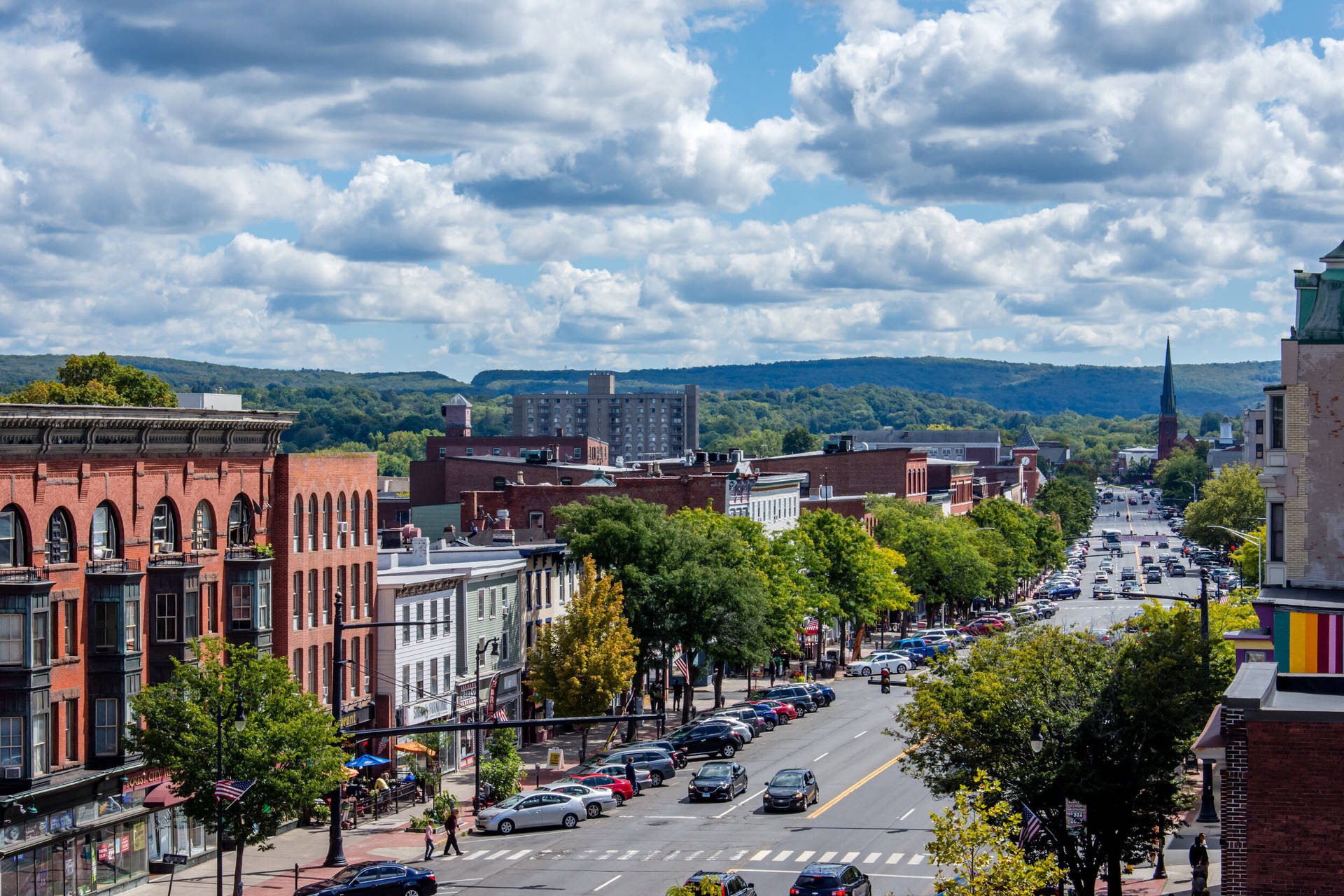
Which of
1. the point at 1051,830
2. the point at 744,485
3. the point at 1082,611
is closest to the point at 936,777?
the point at 1051,830

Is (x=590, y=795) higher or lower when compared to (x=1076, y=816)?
lower

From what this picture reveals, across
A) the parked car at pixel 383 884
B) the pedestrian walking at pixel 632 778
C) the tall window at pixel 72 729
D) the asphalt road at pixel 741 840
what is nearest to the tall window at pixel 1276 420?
the asphalt road at pixel 741 840

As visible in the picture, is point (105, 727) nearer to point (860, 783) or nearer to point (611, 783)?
point (611, 783)

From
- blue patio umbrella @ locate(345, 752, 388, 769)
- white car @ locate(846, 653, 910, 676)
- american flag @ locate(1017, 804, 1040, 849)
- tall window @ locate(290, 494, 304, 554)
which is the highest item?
tall window @ locate(290, 494, 304, 554)

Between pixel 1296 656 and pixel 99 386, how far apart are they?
72.1 meters

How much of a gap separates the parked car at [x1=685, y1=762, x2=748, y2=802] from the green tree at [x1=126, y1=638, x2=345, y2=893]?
16.9 m

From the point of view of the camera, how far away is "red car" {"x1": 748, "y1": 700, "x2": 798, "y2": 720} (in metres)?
80.5

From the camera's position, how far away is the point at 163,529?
52750mm

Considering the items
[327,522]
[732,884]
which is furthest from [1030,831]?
[327,522]

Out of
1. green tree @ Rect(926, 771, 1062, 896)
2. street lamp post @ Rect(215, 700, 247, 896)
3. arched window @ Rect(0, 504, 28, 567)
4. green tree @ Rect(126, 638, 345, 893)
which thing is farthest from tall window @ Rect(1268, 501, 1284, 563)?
arched window @ Rect(0, 504, 28, 567)

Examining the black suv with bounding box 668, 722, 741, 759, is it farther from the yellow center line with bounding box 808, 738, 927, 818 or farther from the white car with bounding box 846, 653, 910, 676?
the white car with bounding box 846, 653, 910, 676

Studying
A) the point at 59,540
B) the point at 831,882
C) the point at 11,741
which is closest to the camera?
the point at 831,882

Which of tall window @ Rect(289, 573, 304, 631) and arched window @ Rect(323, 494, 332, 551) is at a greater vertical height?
arched window @ Rect(323, 494, 332, 551)

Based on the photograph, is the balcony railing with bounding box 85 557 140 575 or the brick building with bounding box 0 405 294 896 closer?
the brick building with bounding box 0 405 294 896
